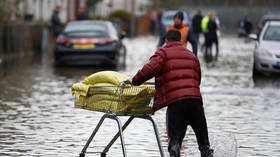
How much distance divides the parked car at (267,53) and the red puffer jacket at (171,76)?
1219cm

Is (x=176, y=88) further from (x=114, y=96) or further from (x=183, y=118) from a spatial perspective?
(x=114, y=96)

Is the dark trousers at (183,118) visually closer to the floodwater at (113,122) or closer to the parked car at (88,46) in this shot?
the floodwater at (113,122)

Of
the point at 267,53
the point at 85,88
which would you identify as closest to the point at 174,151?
the point at 85,88

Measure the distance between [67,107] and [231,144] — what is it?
4.39 m

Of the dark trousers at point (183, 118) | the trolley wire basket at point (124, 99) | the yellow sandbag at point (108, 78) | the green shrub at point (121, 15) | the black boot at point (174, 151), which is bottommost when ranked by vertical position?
the green shrub at point (121, 15)

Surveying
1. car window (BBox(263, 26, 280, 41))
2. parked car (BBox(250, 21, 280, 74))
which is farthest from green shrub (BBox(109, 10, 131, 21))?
parked car (BBox(250, 21, 280, 74))

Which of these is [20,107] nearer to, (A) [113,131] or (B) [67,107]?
(B) [67,107]

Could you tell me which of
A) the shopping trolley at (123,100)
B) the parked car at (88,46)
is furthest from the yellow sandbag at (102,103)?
the parked car at (88,46)

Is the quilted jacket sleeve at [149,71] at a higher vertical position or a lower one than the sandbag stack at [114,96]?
higher

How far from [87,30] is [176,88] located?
15.0 m

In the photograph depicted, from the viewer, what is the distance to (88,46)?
22.2 meters

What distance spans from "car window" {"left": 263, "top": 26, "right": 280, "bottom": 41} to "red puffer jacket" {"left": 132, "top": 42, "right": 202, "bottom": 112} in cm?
1356

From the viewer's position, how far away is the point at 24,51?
29.5 m

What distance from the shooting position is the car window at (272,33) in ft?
69.0
